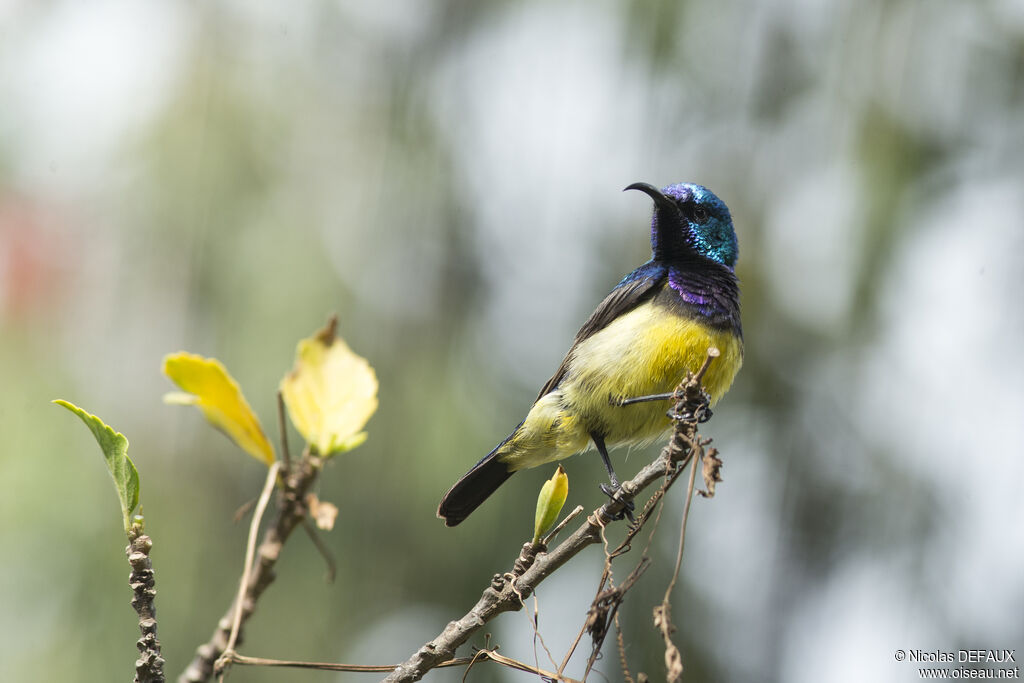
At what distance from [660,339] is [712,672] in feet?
7.28

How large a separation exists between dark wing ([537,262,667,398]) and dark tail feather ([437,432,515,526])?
0.82 ft

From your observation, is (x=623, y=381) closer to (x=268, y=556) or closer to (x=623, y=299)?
(x=623, y=299)

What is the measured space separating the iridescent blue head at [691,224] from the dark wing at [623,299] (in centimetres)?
8

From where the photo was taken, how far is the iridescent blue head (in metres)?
2.26

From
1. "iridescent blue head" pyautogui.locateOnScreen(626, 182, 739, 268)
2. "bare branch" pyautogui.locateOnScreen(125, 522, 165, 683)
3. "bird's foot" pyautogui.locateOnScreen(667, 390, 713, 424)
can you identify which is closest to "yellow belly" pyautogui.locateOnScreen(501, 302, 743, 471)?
"iridescent blue head" pyautogui.locateOnScreen(626, 182, 739, 268)

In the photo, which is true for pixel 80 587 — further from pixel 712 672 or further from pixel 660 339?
pixel 712 672

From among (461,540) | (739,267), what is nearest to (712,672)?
(461,540)

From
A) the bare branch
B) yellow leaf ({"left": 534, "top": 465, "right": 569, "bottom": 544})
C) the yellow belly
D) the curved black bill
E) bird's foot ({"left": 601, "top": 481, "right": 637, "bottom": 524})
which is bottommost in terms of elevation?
the bare branch

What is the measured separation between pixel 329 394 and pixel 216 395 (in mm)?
181

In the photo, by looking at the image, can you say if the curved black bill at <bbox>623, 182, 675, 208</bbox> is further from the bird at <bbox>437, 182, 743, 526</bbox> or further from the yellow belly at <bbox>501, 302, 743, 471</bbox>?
the yellow belly at <bbox>501, 302, 743, 471</bbox>

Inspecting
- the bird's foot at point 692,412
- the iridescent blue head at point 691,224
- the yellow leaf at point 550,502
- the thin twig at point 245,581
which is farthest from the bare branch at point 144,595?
the iridescent blue head at point 691,224

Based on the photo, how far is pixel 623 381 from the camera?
2055 millimetres

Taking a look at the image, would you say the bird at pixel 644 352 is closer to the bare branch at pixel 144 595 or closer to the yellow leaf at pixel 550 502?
the yellow leaf at pixel 550 502

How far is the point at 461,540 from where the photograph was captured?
3.55 meters
